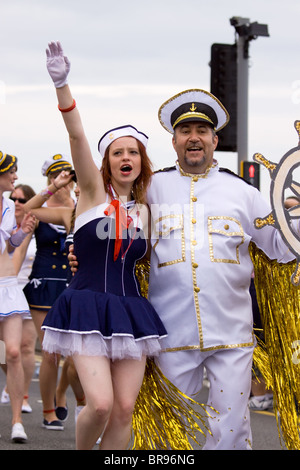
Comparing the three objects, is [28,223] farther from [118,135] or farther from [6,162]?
[118,135]

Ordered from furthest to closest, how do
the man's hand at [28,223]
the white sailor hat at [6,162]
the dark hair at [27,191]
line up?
the dark hair at [27,191], the man's hand at [28,223], the white sailor hat at [6,162]

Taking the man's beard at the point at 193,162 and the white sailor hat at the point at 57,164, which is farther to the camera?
the white sailor hat at the point at 57,164

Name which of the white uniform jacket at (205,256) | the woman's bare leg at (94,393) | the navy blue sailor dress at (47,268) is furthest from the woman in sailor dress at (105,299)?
the navy blue sailor dress at (47,268)

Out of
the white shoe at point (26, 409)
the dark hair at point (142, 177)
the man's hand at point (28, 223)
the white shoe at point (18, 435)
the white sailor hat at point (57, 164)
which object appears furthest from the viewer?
the white shoe at point (26, 409)

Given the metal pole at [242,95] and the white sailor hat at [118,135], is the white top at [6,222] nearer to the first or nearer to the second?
the white sailor hat at [118,135]

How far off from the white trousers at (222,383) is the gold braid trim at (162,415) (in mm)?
58

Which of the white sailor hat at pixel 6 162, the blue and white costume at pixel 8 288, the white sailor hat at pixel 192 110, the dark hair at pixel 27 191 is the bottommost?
the blue and white costume at pixel 8 288

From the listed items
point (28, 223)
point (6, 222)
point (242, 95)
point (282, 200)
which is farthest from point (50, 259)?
point (242, 95)

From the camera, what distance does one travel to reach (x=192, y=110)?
18.0 feet

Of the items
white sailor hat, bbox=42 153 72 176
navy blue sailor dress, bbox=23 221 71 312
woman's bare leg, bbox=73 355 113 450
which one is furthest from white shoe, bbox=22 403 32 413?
woman's bare leg, bbox=73 355 113 450

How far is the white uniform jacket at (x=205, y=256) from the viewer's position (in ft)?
17.3

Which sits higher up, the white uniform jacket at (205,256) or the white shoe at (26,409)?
the white uniform jacket at (205,256)

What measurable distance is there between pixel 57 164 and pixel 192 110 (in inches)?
121
